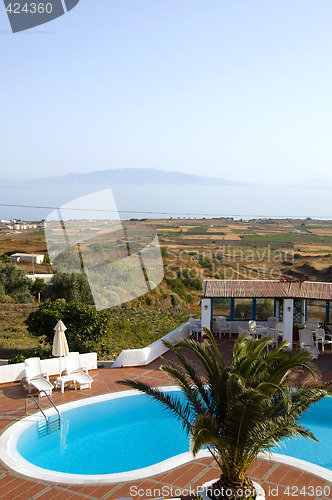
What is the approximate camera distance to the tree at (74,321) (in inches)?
600

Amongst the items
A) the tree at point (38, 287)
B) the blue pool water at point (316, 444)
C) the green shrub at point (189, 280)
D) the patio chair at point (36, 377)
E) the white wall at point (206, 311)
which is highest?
the white wall at point (206, 311)

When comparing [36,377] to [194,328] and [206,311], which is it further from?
[194,328]

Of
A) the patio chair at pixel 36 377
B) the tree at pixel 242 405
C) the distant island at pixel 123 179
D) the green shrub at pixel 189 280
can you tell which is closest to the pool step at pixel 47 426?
the patio chair at pixel 36 377

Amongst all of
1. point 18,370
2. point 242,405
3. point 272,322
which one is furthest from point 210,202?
→ point 242,405

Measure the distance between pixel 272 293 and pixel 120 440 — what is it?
293 inches

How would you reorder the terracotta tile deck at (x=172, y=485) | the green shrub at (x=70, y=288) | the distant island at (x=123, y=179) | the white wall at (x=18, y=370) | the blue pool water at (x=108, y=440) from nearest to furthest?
the terracotta tile deck at (x=172, y=485) < the blue pool water at (x=108, y=440) < the white wall at (x=18, y=370) < the green shrub at (x=70, y=288) < the distant island at (x=123, y=179)

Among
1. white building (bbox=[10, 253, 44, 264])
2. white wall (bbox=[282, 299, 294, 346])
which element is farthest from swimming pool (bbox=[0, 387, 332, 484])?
white building (bbox=[10, 253, 44, 264])

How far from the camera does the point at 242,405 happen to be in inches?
231

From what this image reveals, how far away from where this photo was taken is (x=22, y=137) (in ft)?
92.6

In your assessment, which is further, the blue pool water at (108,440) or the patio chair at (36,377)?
the patio chair at (36,377)

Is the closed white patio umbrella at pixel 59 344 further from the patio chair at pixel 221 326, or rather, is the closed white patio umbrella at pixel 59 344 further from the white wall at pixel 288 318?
the white wall at pixel 288 318

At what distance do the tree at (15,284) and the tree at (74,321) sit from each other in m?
19.1

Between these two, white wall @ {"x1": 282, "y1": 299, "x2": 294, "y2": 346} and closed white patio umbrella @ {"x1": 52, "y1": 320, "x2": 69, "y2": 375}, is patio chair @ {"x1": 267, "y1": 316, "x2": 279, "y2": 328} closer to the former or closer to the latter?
white wall @ {"x1": 282, "y1": 299, "x2": 294, "y2": 346}

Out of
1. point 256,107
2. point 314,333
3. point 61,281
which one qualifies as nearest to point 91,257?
point 61,281
